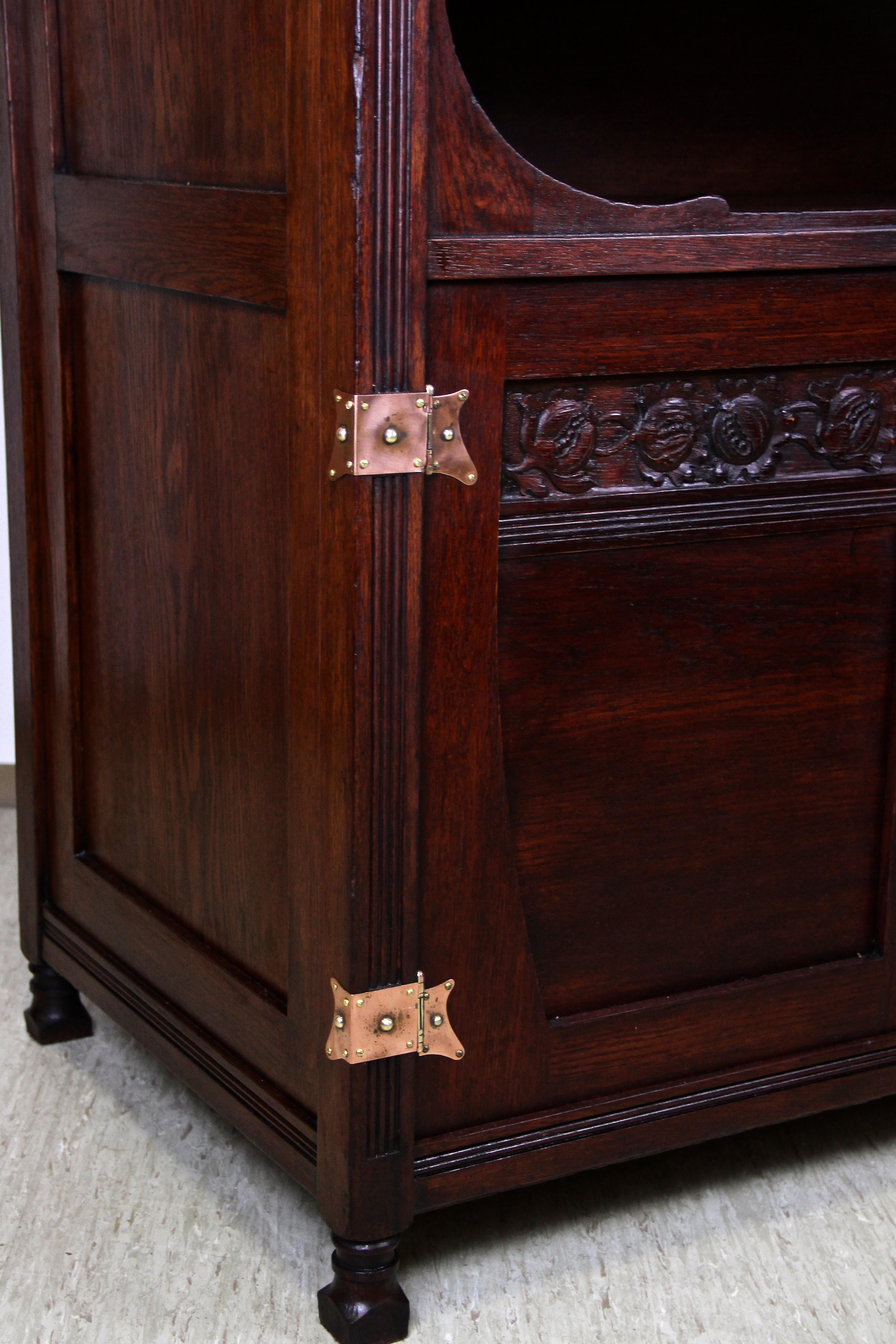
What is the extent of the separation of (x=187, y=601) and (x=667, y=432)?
1.72ft

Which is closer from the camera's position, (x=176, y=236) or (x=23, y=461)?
(x=176, y=236)

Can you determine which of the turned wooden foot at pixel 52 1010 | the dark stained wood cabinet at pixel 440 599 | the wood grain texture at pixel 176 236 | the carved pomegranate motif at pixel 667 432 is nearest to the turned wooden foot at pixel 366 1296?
the dark stained wood cabinet at pixel 440 599

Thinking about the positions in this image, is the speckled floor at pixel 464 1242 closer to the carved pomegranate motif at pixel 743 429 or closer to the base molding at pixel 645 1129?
the base molding at pixel 645 1129

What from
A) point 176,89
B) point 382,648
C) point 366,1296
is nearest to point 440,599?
point 382,648

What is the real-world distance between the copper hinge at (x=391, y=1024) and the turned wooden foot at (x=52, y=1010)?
2.34 ft

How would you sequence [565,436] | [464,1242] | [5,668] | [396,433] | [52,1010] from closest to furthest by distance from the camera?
[396,433] < [565,436] < [464,1242] < [52,1010] < [5,668]

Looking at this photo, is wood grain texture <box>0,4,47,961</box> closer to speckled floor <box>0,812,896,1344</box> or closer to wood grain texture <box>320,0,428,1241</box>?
speckled floor <box>0,812,896,1344</box>

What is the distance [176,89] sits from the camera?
1557 millimetres

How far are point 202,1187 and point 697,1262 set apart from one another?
1.78 feet

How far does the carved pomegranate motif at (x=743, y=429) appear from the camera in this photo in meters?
1.53

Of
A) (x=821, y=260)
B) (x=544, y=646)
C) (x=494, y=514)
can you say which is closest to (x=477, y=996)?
(x=544, y=646)

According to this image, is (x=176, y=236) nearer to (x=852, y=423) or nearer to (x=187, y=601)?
(x=187, y=601)

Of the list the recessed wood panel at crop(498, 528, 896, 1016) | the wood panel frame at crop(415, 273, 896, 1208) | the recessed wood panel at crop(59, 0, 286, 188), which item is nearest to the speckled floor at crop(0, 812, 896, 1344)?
the wood panel frame at crop(415, 273, 896, 1208)

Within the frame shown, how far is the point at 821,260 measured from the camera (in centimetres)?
151
